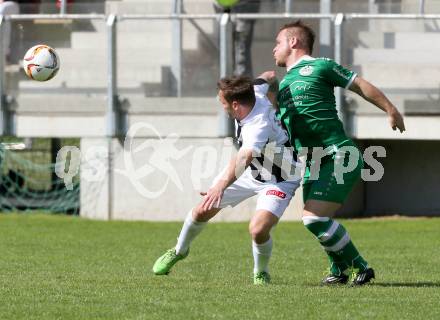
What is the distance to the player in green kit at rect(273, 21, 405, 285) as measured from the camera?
360 inches

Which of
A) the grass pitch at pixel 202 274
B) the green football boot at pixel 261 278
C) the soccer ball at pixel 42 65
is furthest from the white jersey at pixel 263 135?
the soccer ball at pixel 42 65

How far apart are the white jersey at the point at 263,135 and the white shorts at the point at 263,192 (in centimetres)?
6

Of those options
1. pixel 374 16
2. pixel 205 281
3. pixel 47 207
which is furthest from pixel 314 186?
pixel 47 207

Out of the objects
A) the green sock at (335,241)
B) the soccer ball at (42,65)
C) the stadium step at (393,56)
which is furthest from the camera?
the stadium step at (393,56)

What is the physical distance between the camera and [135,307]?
25.7 feet

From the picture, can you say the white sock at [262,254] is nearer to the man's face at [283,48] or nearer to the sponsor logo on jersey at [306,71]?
the sponsor logo on jersey at [306,71]

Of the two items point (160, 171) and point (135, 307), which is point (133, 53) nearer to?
point (160, 171)

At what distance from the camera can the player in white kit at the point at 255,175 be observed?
8961mm

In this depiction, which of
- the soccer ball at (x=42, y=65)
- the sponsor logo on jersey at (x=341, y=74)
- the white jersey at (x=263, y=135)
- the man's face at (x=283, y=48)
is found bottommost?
the white jersey at (x=263, y=135)

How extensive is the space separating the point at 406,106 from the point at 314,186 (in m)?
7.77

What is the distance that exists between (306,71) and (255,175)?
1.02 metres

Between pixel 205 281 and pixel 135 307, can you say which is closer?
pixel 135 307

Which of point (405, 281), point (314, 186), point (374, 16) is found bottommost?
point (405, 281)

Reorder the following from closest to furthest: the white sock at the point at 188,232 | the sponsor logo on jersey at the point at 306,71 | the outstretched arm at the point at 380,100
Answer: the outstretched arm at the point at 380,100 → the sponsor logo on jersey at the point at 306,71 → the white sock at the point at 188,232
